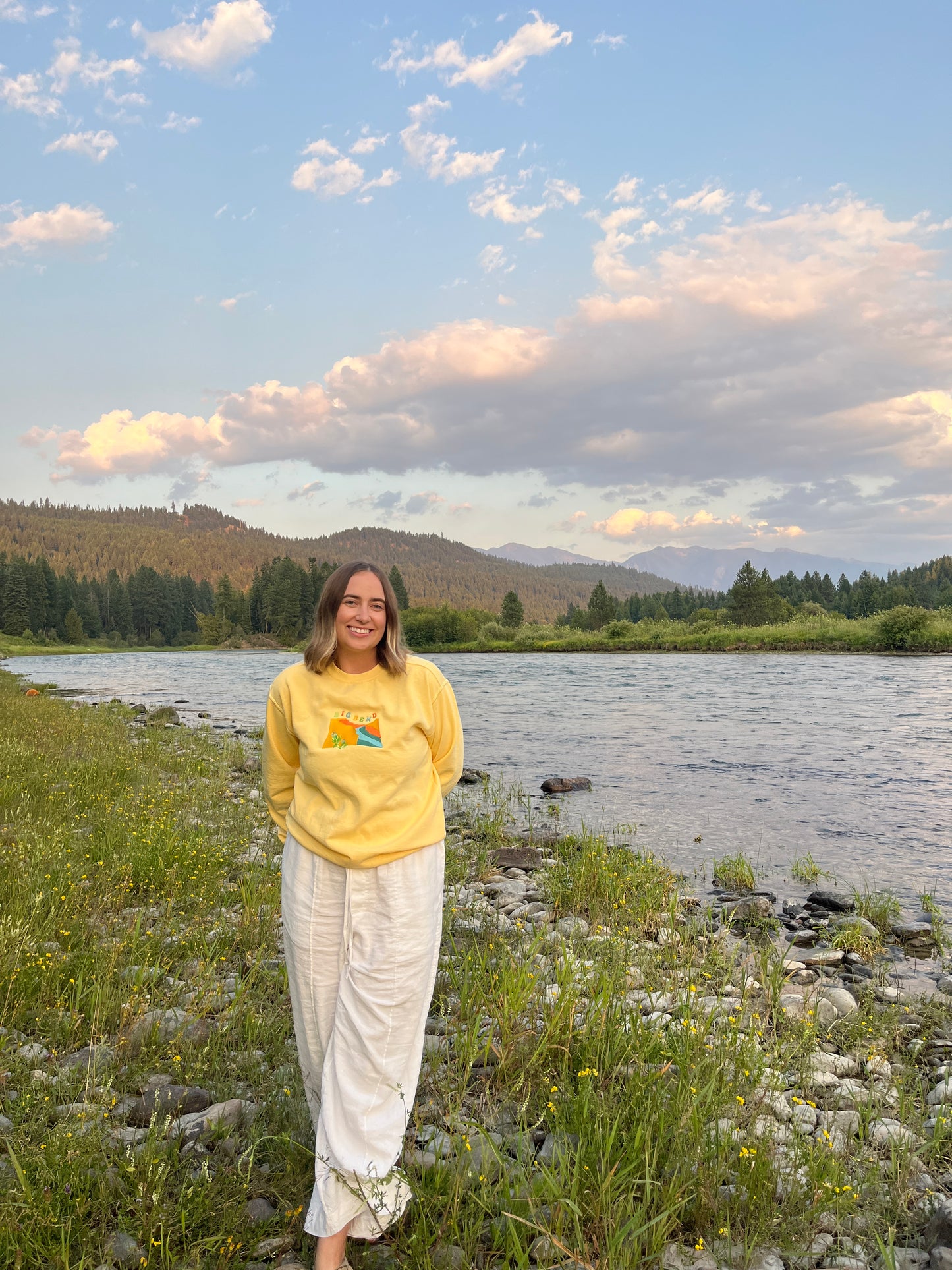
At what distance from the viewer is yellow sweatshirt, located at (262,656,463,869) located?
10.1 feet

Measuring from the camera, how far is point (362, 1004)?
301cm

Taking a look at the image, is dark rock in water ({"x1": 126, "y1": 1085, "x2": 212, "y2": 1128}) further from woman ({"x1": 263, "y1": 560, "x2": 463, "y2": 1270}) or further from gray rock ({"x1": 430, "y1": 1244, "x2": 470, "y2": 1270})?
gray rock ({"x1": 430, "y1": 1244, "x2": 470, "y2": 1270})

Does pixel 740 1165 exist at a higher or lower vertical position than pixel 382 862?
lower

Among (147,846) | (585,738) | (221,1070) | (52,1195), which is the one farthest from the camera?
(585,738)

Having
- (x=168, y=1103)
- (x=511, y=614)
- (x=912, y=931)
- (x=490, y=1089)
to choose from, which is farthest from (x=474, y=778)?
(x=511, y=614)

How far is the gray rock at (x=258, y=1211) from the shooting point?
3.00 m

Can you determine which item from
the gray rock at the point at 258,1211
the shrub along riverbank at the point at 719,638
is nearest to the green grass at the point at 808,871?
the gray rock at the point at 258,1211

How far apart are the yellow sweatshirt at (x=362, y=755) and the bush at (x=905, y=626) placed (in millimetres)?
68301

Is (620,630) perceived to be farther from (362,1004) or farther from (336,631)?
(362,1004)

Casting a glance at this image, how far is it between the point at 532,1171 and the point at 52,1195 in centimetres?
188

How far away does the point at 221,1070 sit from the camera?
3980mm

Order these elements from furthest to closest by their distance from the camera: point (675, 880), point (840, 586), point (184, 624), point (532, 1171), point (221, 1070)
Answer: point (184, 624) → point (840, 586) → point (675, 880) → point (221, 1070) → point (532, 1171)

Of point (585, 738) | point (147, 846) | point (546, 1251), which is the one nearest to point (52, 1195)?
point (546, 1251)

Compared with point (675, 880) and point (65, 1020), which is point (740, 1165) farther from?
point (675, 880)
